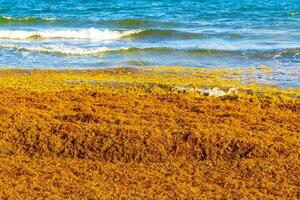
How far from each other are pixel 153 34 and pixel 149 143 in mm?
14550

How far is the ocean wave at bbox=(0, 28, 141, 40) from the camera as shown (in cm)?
2222

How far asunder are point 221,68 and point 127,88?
3.94 metres

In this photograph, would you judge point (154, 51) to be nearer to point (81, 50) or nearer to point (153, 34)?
point (81, 50)

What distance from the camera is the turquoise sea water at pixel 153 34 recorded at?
1633cm

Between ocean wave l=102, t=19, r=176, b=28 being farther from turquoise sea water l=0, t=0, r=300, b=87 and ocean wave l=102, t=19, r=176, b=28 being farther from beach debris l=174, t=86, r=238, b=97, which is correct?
beach debris l=174, t=86, r=238, b=97

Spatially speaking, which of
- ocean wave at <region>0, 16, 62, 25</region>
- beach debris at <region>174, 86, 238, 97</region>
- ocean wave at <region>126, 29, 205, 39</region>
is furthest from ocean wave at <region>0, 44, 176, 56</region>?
ocean wave at <region>0, 16, 62, 25</region>

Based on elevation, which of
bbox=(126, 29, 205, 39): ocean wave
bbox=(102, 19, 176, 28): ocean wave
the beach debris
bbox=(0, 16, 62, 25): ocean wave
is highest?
bbox=(0, 16, 62, 25): ocean wave

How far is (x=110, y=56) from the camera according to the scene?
17453 mm

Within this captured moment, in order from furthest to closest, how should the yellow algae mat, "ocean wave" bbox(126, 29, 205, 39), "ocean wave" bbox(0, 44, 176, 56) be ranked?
1. "ocean wave" bbox(126, 29, 205, 39)
2. "ocean wave" bbox(0, 44, 176, 56)
3. the yellow algae mat

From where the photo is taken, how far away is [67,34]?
22.6 meters

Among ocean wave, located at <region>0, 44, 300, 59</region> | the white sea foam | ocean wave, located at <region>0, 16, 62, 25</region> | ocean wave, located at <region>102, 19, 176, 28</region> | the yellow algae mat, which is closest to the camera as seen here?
the yellow algae mat

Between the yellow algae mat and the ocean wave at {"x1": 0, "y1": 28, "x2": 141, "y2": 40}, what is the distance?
35.5ft

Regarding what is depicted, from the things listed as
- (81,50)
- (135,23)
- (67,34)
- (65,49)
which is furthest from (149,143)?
(135,23)

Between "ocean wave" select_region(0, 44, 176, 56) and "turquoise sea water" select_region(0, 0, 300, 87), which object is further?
"ocean wave" select_region(0, 44, 176, 56)
